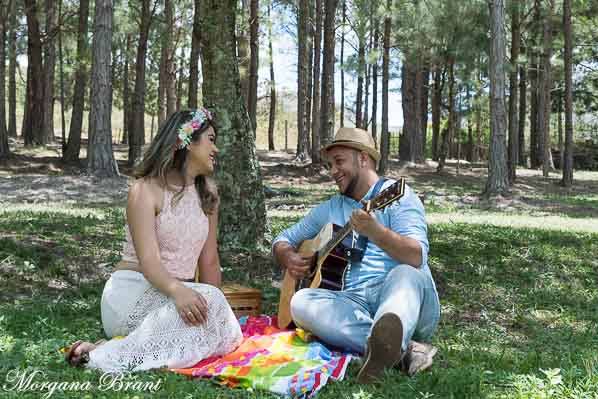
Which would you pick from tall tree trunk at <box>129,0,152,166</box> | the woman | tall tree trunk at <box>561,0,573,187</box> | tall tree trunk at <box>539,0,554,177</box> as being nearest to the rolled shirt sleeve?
the woman

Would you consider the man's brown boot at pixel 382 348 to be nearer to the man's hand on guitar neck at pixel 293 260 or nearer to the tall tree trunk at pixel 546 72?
the man's hand on guitar neck at pixel 293 260

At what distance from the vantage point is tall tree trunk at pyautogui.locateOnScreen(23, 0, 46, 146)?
21.5 metres

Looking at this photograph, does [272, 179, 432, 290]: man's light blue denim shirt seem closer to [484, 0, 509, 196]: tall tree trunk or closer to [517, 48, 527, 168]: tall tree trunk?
[484, 0, 509, 196]: tall tree trunk

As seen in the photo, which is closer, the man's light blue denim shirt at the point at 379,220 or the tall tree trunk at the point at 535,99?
the man's light blue denim shirt at the point at 379,220

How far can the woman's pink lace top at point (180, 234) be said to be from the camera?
13.3 feet

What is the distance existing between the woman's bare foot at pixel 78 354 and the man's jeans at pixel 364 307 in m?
1.19

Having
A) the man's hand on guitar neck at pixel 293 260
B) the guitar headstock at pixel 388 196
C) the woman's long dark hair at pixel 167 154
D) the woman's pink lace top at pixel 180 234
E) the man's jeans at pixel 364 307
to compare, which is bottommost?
the man's jeans at pixel 364 307

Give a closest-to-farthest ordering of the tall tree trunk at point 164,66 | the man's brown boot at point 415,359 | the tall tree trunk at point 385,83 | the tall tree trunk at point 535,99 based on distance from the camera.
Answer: the man's brown boot at point 415,359, the tall tree trunk at point 385,83, the tall tree trunk at point 164,66, the tall tree trunk at point 535,99

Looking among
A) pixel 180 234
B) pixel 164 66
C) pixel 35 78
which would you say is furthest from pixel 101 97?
pixel 180 234

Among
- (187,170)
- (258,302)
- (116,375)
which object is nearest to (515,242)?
(258,302)

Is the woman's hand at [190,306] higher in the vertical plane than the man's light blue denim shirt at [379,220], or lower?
lower

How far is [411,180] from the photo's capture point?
20719 mm

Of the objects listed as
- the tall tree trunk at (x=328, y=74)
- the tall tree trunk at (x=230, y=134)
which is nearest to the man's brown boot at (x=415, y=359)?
the tall tree trunk at (x=230, y=134)

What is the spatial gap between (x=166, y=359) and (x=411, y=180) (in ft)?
57.5
